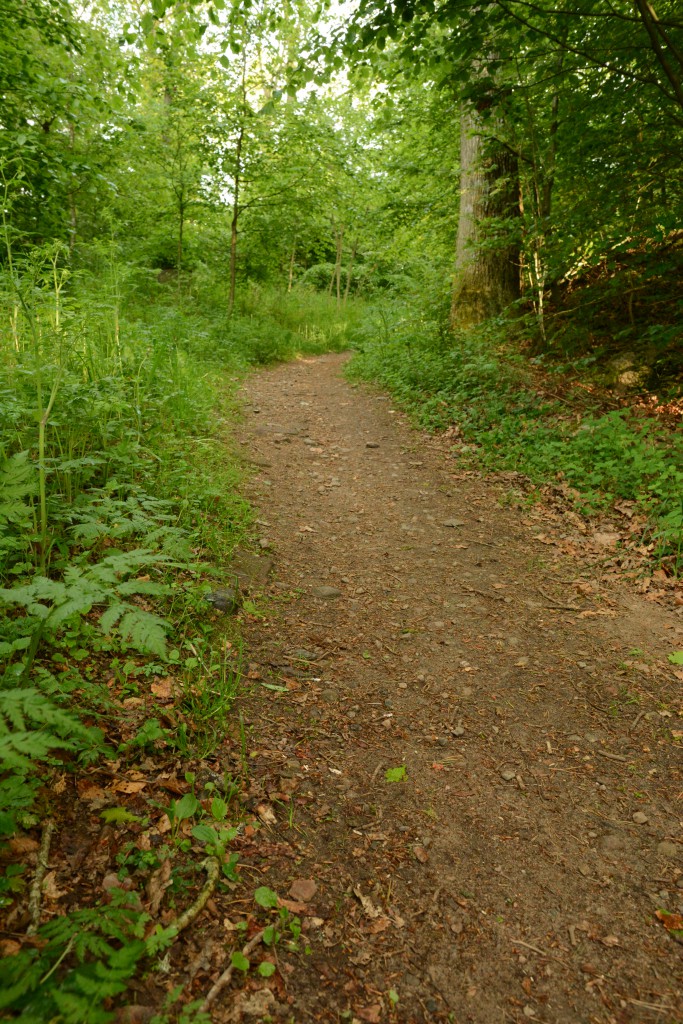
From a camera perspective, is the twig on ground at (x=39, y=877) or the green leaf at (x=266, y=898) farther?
the green leaf at (x=266, y=898)

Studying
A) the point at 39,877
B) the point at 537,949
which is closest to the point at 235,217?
the point at 39,877

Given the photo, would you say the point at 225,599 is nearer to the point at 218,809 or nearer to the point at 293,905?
the point at 218,809

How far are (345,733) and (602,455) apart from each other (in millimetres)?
3925

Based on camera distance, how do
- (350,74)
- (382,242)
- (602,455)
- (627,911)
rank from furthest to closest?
(382,242), (602,455), (350,74), (627,911)

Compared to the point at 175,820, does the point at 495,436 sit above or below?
above

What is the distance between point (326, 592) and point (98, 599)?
218 centimetres

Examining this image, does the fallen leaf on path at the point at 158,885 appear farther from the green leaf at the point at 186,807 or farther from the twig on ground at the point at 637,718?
the twig on ground at the point at 637,718

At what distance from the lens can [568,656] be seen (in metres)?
3.33

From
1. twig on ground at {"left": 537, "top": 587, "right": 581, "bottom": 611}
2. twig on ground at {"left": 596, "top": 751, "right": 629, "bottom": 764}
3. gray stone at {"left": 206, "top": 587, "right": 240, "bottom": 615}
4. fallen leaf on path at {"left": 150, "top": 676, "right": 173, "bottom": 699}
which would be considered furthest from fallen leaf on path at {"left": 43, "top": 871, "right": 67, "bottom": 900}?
twig on ground at {"left": 537, "top": 587, "right": 581, "bottom": 611}

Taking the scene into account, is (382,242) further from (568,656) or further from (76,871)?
(76,871)

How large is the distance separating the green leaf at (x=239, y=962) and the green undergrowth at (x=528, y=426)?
369 cm

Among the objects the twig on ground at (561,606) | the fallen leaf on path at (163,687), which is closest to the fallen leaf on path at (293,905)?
the fallen leaf on path at (163,687)

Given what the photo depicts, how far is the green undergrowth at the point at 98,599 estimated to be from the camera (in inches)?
58.6

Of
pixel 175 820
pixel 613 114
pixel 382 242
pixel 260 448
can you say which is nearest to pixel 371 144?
pixel 382 242
